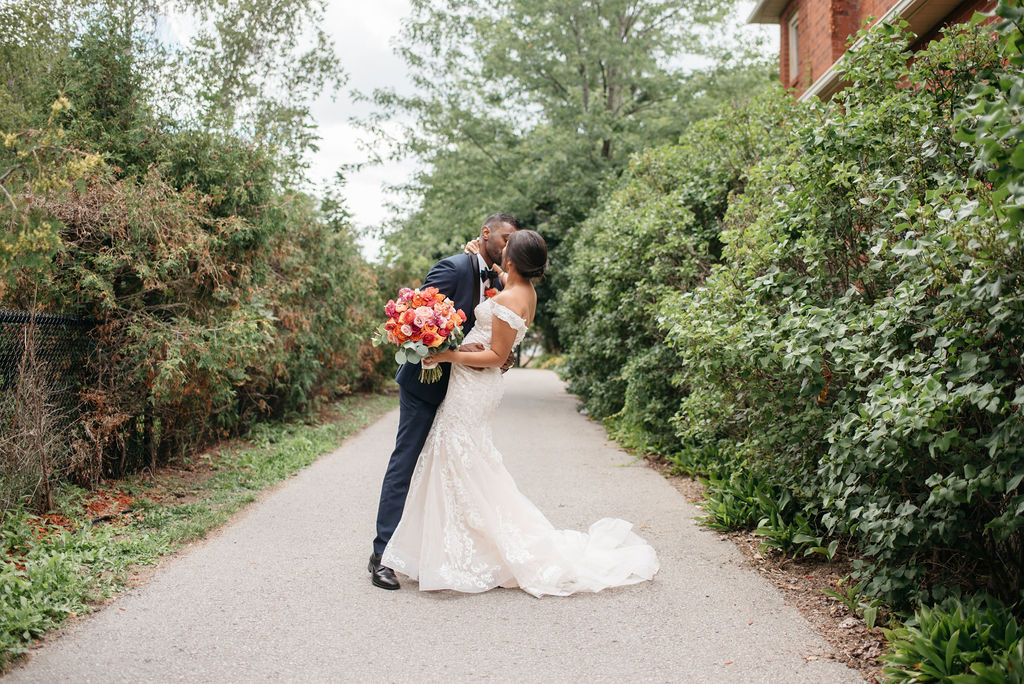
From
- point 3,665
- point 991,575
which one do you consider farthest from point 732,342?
point 3,665

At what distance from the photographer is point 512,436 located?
12.6 meters

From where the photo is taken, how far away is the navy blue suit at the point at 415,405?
505cm

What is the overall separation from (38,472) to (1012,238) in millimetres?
6304

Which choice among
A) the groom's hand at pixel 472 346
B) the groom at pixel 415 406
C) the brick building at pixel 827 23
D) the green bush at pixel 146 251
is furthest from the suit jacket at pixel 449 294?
the brick building at pixel 827 23

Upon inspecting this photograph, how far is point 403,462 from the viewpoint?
5078 millimetres

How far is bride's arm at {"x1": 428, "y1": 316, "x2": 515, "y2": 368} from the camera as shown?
194 inches

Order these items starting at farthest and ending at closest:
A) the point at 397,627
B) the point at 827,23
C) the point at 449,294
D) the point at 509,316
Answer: the point at 827,23, the point at 449,294, the point at 509,316, the point at 397,627

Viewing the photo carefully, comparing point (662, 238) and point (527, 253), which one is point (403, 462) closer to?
point (527, 253)

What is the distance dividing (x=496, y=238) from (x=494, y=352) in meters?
0.90

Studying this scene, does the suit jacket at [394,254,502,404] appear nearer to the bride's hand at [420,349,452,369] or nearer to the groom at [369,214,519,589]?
the groom at [369,214,519,589]

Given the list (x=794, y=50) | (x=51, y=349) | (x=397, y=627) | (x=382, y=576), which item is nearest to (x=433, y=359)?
(x=382, y=576)

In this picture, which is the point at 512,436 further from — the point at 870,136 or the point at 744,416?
the point at 870,136

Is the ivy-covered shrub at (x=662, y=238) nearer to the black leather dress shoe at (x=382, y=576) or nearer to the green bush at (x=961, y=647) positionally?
the black leather dress shoe at (x=382, y=576)

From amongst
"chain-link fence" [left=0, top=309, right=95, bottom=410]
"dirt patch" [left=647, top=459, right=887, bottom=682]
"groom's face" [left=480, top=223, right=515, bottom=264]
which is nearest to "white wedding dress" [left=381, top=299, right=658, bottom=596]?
"groom's face" [left=480, top=223, right=515, bottom=264]
